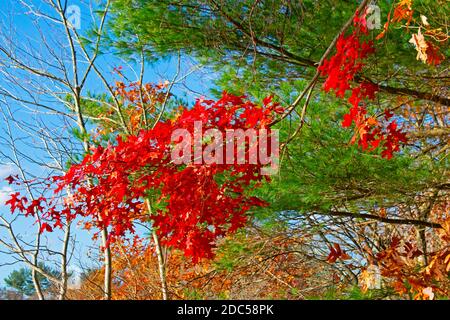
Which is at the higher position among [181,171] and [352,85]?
[352,85]

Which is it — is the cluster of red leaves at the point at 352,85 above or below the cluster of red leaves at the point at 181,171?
above

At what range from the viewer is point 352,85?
3629 mm

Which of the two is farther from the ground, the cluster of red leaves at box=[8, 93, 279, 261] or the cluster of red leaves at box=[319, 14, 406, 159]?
the cluster of red leaves at box=[319, 14, 406, 159]

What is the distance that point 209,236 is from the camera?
2770 millimetres

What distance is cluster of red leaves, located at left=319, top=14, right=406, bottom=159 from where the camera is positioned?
92.3 inches

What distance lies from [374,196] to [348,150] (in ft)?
1.54

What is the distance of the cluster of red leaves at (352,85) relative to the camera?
2.34 metres

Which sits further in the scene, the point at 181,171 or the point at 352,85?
the point at 352,85

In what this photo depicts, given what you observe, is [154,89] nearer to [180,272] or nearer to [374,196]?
[180,272]

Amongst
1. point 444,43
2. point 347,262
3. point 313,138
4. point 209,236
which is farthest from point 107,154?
point 347,262

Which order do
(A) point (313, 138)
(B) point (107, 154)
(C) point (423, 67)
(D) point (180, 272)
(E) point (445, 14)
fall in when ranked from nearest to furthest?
(B) point (107, 154)
(E) point (445, 14)
(A) point (313, 138)
(C) point (423, 67)
(D) point (180, 272)

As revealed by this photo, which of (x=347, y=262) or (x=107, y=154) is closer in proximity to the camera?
(x=107, y=154)

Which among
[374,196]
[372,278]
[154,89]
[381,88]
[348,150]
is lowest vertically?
[372,278]

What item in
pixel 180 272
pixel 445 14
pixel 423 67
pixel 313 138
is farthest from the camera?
pixel 180 272
